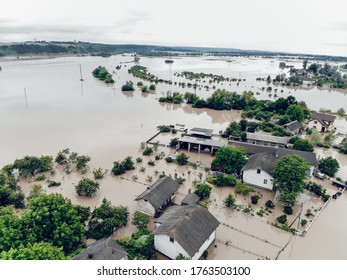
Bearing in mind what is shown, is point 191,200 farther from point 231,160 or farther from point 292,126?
point 292,126

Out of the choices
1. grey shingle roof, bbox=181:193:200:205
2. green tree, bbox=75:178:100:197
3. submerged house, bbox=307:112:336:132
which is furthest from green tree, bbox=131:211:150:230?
submerged house, bbox=307:112:336:132

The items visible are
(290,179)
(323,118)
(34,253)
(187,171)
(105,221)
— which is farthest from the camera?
(323,118)

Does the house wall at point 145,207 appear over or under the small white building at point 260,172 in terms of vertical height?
under

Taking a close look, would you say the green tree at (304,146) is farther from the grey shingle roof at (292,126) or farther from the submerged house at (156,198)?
the submerged house at (156,198)

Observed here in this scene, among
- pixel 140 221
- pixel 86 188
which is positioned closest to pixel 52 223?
pixel 140 221

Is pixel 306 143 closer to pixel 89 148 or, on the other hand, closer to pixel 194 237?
pixel 194 237

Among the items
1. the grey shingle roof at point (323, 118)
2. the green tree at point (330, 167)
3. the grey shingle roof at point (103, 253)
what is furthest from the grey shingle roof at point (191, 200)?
the grey shingle roof at point (323, 118)

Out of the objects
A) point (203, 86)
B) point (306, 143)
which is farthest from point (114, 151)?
point (203, 86)
